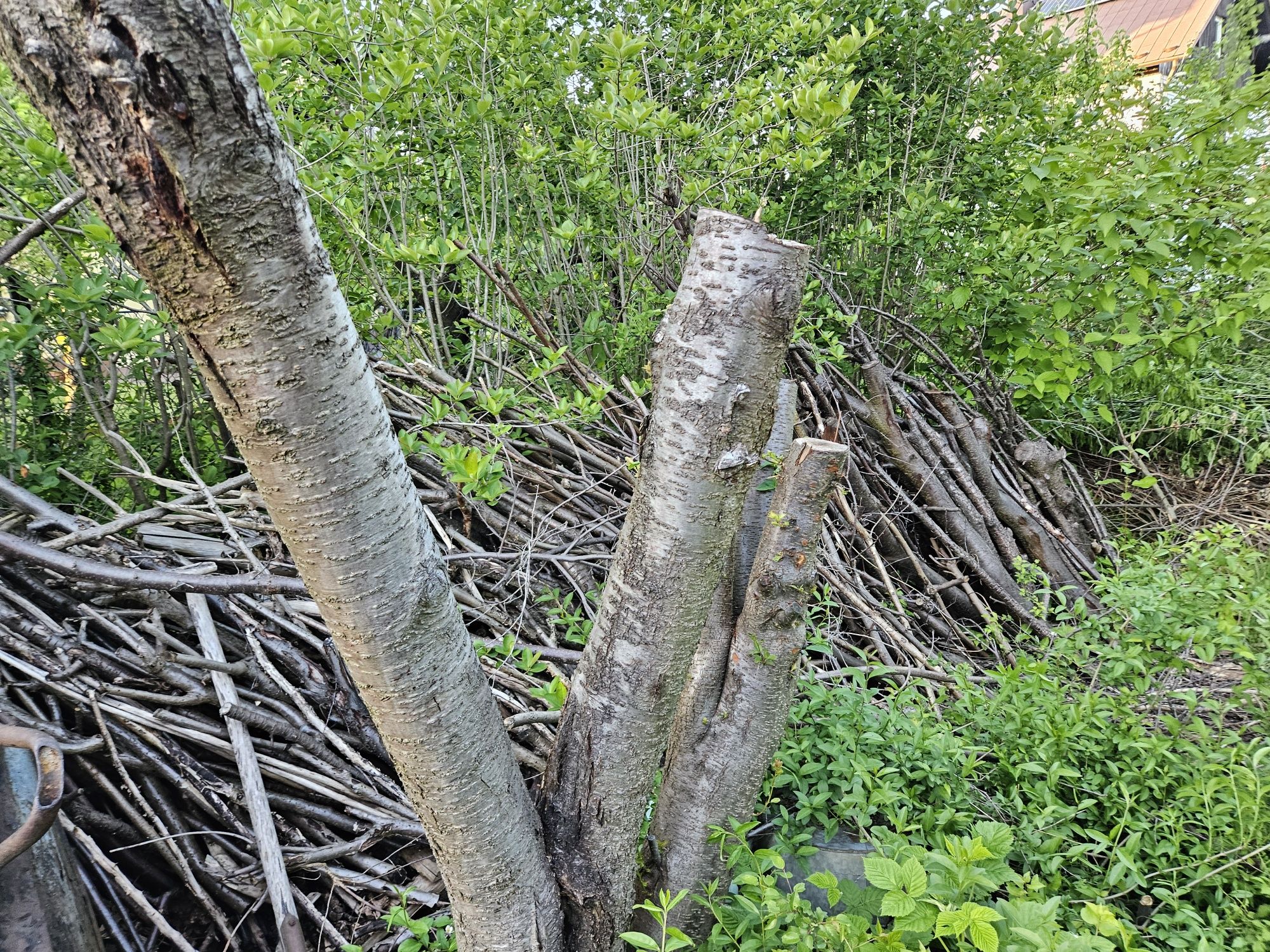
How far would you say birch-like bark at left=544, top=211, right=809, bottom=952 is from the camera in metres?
1.45

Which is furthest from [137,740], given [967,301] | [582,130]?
[967,301]

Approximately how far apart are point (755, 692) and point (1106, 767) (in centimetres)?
136

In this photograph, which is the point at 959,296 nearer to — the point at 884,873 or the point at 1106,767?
the point at 1106,767

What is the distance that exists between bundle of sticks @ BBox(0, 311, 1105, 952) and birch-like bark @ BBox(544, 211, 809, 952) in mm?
302

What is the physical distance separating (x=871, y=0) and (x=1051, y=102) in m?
1.85

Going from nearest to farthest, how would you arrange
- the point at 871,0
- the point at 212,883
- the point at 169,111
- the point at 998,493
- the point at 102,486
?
the point at 169,111, the point at 212,883, the point at 102,486, the point at 998,493, the point at 871,0

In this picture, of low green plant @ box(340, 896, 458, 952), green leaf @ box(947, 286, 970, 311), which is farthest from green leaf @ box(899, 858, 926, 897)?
green leaf @ box(947, 286, 970, 311)

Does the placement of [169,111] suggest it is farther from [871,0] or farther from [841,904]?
[871,0]

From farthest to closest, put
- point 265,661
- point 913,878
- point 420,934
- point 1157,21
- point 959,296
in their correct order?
point 1157,21 → point 959,296 → point 265,661 → point 420,934 → point 913,878

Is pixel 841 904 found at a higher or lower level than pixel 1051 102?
lower

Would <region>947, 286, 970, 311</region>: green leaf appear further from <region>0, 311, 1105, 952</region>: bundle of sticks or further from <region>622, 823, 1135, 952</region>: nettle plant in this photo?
<region>622, 823, 1135, 952</region>: nettle plant

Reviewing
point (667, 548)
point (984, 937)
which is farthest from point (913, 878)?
point (667, 548)

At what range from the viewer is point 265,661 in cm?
244

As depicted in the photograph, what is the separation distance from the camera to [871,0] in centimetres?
484
